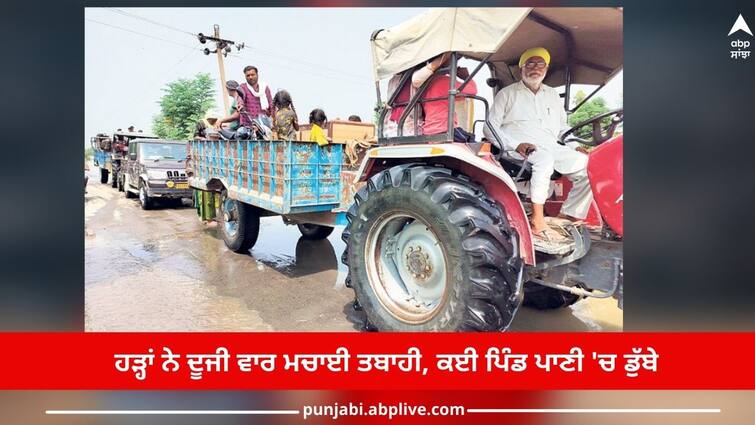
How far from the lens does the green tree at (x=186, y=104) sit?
54.9 feet

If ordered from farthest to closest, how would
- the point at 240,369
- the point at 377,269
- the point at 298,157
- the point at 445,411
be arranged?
1. the point at 298,157
2. the point at 377,269
3. the point at 240,369
4. the point at 445,411

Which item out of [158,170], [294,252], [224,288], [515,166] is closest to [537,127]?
[515,166]

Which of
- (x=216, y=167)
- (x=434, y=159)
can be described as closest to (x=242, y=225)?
(x=216, y=167)

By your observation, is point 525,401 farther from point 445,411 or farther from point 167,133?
point 167,133

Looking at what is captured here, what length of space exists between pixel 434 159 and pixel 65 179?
2.31m

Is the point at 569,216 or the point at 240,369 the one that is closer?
the point at 240,369

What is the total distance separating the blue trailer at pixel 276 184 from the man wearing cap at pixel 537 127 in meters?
2.02

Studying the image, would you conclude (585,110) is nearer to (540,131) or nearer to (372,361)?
(540,131)

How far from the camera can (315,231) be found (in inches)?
248

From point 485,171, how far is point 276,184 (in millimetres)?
2576

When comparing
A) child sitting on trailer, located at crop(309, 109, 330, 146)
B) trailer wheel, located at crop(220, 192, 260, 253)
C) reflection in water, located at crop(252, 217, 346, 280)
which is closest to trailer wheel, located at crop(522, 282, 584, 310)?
reflection in water, located at crop(252, 217, 346, 280)

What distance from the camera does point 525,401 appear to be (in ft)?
7.37

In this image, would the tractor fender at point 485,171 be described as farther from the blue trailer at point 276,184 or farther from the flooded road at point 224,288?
the blue trailer at point 276,184

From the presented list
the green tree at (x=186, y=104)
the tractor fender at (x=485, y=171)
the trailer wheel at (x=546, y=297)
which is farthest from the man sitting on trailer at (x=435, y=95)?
the green tree at (x=186, y=104)
